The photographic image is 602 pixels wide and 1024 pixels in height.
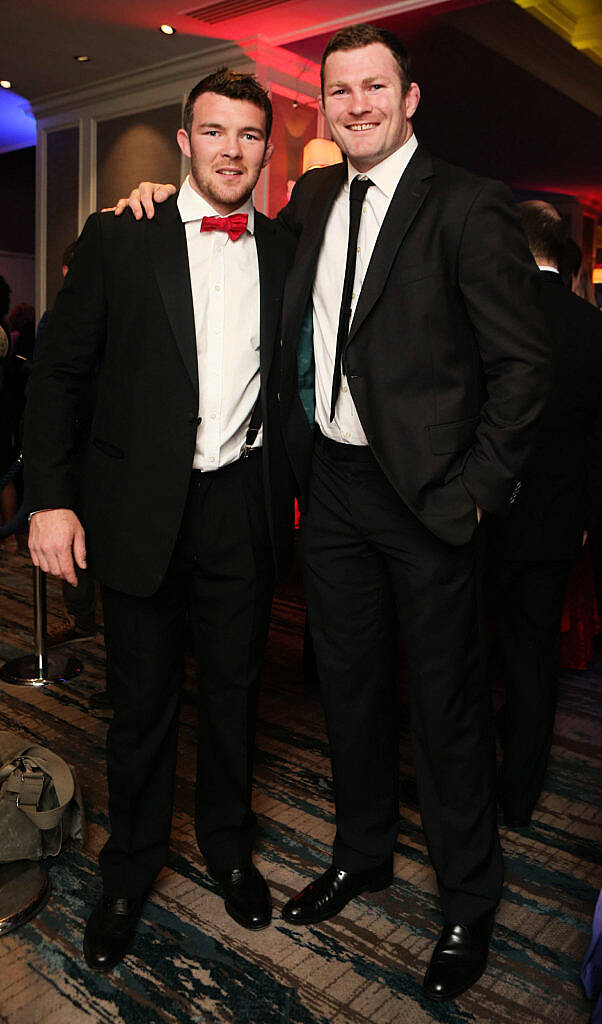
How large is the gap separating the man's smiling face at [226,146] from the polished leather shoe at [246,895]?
1487 mm

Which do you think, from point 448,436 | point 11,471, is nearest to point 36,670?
point 11,471

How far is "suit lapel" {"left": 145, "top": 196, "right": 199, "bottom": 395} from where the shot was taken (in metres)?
1.74

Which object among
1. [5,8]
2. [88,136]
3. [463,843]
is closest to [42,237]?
[88,136]

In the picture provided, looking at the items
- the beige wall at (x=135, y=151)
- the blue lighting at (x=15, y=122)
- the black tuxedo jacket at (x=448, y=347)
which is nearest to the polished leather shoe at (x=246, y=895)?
the black tuxedo jacket at (x=448, y=347)

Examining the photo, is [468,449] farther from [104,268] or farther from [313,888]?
[313,888]

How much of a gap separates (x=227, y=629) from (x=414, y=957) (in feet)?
2.64

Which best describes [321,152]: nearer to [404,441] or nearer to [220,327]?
[220,327]

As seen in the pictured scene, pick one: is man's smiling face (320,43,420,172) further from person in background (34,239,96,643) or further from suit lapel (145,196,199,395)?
person in background (34,239,96,643)

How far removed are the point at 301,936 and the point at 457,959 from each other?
0.34m

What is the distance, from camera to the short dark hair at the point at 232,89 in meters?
1.74

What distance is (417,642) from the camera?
181 cm

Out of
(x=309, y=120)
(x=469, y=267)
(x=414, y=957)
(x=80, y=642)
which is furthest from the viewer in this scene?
(x=309, y=120)

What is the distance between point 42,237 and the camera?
749 centimetres

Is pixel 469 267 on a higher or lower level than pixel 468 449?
higher
